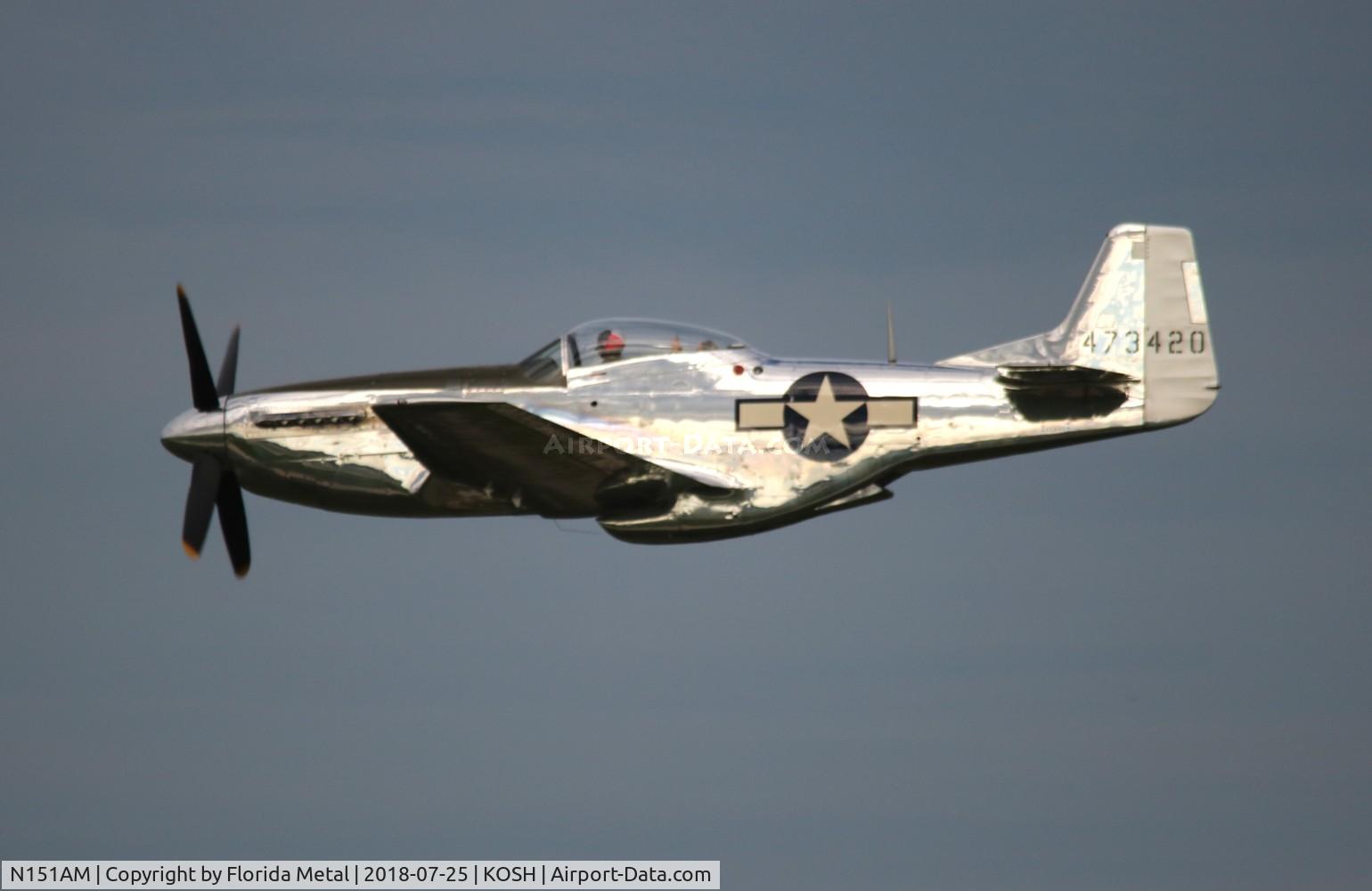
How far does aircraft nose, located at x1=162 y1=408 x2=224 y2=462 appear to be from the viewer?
70.7ft

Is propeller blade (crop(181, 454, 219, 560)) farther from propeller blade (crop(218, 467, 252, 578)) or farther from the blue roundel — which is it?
the blue roundel

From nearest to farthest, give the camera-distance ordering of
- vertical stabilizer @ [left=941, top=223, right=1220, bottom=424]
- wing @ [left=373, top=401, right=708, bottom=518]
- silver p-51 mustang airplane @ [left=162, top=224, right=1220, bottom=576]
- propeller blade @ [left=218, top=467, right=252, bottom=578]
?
1. wing @ [left=373, top=401, right=708, bottom=518]
2. silver p-51 mustang airplane @ [left=162, top=224, right=1220, bottom=576]
3. vertical stabilizer @ [left=941, top=223, right=1220, bottom=424]
4. propeller blade @ [left=218, top=467, right=252, bottom=578]

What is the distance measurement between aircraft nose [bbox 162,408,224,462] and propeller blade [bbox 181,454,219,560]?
13 centimetres

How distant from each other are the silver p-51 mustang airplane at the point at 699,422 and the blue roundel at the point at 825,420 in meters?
0.02

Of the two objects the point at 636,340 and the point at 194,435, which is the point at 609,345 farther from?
the point at 194,435

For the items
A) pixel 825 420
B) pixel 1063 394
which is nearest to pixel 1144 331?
pixel 1063 394

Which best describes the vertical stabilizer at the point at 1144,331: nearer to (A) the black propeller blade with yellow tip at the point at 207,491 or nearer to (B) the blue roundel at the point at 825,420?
(B) the blue roundel at the point at 825,420

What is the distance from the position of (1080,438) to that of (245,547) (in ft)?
30.7

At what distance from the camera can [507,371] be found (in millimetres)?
21438

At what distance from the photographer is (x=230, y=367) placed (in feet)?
78.1

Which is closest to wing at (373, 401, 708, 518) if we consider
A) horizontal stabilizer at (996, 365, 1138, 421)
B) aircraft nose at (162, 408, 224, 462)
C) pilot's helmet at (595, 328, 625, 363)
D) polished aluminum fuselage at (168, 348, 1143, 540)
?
polished aluminum fuselage at (168, 348, 1143, 540)

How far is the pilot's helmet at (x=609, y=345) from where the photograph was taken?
21219mm

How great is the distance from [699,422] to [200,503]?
Result: 555 cm

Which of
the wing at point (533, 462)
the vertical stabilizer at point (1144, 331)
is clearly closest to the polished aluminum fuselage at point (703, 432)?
the wing at point (533, 462)
